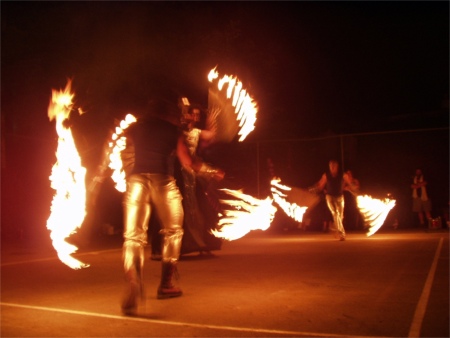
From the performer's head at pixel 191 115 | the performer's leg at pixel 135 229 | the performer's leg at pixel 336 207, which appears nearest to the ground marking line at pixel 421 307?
the performer's leg at pixel 135 229

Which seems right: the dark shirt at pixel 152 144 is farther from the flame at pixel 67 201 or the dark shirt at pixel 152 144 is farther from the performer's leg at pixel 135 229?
the flame at pixel 67 201

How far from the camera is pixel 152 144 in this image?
6711 millimetres

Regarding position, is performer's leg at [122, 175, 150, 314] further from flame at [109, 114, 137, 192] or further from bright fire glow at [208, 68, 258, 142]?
bright fire glow at [208, 68, 258, 142]

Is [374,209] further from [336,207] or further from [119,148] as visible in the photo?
[119,148]

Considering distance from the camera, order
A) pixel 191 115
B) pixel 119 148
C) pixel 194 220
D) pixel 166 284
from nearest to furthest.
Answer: pixel 166 284 → pixel 119 148 → pixel 191 115 → pixel 194 220

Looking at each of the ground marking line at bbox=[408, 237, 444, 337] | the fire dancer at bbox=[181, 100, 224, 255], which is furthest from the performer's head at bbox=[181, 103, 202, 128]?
the ground marking line at bbox=[408, 237, 444, 337]

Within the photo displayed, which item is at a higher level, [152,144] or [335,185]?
[152,144]

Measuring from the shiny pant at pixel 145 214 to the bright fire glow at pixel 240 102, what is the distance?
5.36ft

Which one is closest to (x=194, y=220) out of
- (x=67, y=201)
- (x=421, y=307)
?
(x=67, y=201)

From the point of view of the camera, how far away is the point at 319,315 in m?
5.99

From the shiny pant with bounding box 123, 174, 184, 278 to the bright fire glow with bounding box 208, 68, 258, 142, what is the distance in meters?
1.64

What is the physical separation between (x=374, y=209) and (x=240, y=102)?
9013 millimetres

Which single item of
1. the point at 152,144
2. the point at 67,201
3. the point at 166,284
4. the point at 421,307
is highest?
the point at 152,144

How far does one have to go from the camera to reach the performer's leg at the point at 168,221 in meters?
6.70
